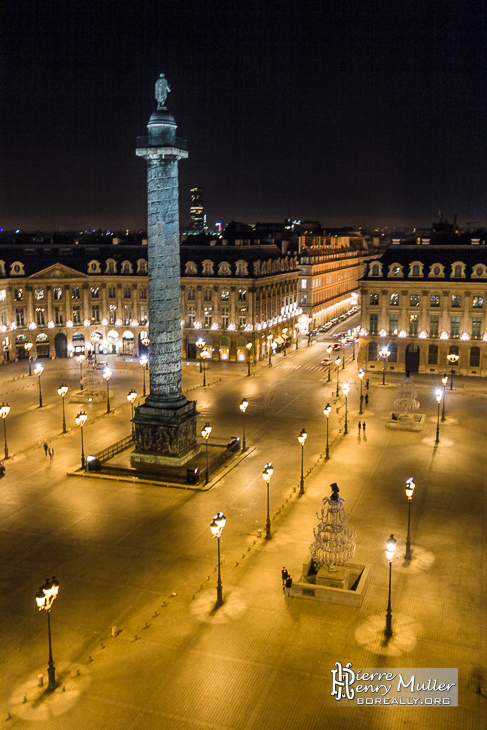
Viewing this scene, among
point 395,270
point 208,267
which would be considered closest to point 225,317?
point 208,267

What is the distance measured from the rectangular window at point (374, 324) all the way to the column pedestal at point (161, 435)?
45664 millimetres

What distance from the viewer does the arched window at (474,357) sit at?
83.6 m

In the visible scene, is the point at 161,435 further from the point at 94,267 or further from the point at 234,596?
the point at 94,267

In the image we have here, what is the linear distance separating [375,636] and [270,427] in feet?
107

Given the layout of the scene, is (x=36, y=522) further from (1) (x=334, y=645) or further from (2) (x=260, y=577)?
(1) (x=334, y=645)

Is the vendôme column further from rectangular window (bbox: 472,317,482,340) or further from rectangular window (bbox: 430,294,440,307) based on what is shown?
rectangular window (bbox: 472,317,482,340)

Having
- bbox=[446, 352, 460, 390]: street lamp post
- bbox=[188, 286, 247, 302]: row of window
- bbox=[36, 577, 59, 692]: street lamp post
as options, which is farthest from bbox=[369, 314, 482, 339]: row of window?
bbox=[36, 577, 59, 692]: street lamp post

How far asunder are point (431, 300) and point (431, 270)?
385 cm

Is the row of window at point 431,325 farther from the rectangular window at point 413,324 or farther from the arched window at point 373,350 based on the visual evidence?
the arched window at point 373,350

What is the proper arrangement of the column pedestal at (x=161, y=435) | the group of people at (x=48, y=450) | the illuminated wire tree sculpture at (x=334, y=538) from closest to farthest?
the illuminated wire tree sculpture at (x=334, y=538), the column pedestal at (x=161, y=435), the group of people at (x=48, y=450)

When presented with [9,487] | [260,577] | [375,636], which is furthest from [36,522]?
[375,636]

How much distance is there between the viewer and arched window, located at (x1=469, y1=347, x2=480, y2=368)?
8356cm

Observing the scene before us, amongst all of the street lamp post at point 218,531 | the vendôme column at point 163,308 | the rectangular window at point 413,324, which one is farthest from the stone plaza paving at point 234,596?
the rectangular window at point 413,324

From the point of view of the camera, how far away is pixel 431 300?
85625 millimetres
